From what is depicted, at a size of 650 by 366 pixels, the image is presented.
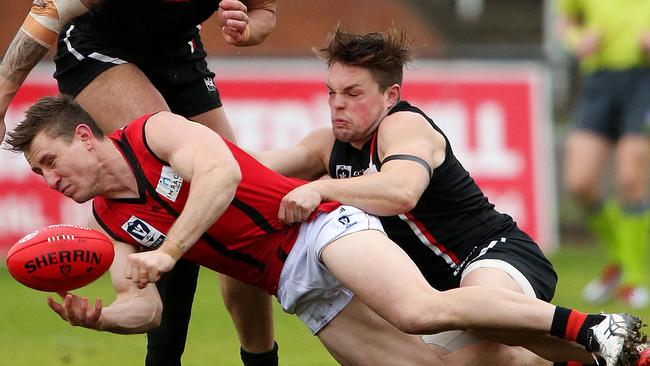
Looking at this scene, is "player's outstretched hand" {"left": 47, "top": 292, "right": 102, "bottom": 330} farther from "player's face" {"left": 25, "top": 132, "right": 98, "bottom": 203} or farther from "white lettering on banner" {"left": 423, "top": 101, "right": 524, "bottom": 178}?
"white lettering on banner" {"left": 423, "top": 101, "right": 524, "bottom": 178}

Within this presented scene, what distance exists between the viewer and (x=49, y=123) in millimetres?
5164

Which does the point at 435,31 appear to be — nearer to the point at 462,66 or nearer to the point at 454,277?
the point at 462,66

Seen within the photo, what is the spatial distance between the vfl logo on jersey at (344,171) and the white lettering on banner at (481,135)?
17.5ft

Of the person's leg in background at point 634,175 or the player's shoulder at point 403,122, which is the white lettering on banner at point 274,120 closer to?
the person's leg in background at point 634,175

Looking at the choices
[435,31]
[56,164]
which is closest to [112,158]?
[56,164]

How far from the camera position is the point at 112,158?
5.20 metres

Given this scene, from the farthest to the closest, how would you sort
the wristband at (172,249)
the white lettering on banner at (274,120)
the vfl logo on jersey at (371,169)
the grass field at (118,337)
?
1. the white lettering on banner at (274,120)
2. the grass field at (118,337)
3. the vfl logo on jersey at (371,169)
4. the wristband at (172,249)

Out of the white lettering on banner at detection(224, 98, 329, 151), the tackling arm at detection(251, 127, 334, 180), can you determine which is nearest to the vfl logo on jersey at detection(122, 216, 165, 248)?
the tackling arm at detection(251, 127, 334, 180)

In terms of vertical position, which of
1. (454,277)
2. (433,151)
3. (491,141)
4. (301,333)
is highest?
(433,151)

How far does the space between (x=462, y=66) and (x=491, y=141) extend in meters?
0.73

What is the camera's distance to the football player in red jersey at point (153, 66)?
5496 millimetres

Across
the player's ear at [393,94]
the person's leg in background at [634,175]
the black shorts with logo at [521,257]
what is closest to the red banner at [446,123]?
the person's leg in background at [634,175]

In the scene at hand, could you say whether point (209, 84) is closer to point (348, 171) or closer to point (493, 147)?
point (348, 171)

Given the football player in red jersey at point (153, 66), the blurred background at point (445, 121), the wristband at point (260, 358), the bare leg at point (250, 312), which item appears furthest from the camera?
the blurred background at point (445, 121)
